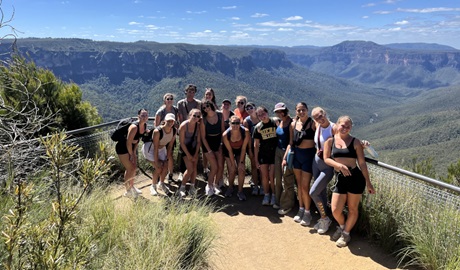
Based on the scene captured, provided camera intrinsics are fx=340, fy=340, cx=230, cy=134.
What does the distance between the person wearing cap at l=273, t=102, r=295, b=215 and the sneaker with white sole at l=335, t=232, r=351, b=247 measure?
44.6 inches

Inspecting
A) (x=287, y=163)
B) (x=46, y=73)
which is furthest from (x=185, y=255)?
(x=46, y=73)

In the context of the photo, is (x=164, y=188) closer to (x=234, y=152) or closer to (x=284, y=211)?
(x=234, y=152)

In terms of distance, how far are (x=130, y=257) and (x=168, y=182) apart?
398cm

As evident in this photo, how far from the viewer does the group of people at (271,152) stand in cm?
442

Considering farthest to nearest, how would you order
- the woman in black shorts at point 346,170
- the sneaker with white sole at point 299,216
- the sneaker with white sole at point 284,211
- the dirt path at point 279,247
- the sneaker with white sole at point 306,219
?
the sneaker with white sole at point 284,211 → the sneaker with white sole at point 299,216 → the sneaker with white sole at point 306,219 → the woman in black shorts at point 346,170 → the dirt path at point 279,247

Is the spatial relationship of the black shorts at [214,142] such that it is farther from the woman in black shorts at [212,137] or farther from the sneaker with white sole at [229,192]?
the sneaker with white sole at [229,192]

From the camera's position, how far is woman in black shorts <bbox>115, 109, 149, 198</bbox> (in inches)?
222

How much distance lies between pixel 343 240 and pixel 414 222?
89cm

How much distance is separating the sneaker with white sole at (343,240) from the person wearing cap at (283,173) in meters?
1.13

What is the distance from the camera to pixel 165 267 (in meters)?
2.85

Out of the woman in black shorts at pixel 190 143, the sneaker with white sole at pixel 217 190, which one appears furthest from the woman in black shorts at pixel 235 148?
the woman in black shorts at pixel 190 143

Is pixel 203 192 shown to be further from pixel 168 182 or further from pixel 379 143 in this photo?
pixel 379 143

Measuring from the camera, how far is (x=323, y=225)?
487cm

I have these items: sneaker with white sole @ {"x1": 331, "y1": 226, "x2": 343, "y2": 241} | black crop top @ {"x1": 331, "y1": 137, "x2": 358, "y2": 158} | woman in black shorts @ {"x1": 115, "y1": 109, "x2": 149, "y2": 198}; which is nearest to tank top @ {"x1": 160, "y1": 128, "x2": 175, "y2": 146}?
woman in black shorts @ {"x1": 115, "y1": 109, "x2": 149, "y2": 198}
